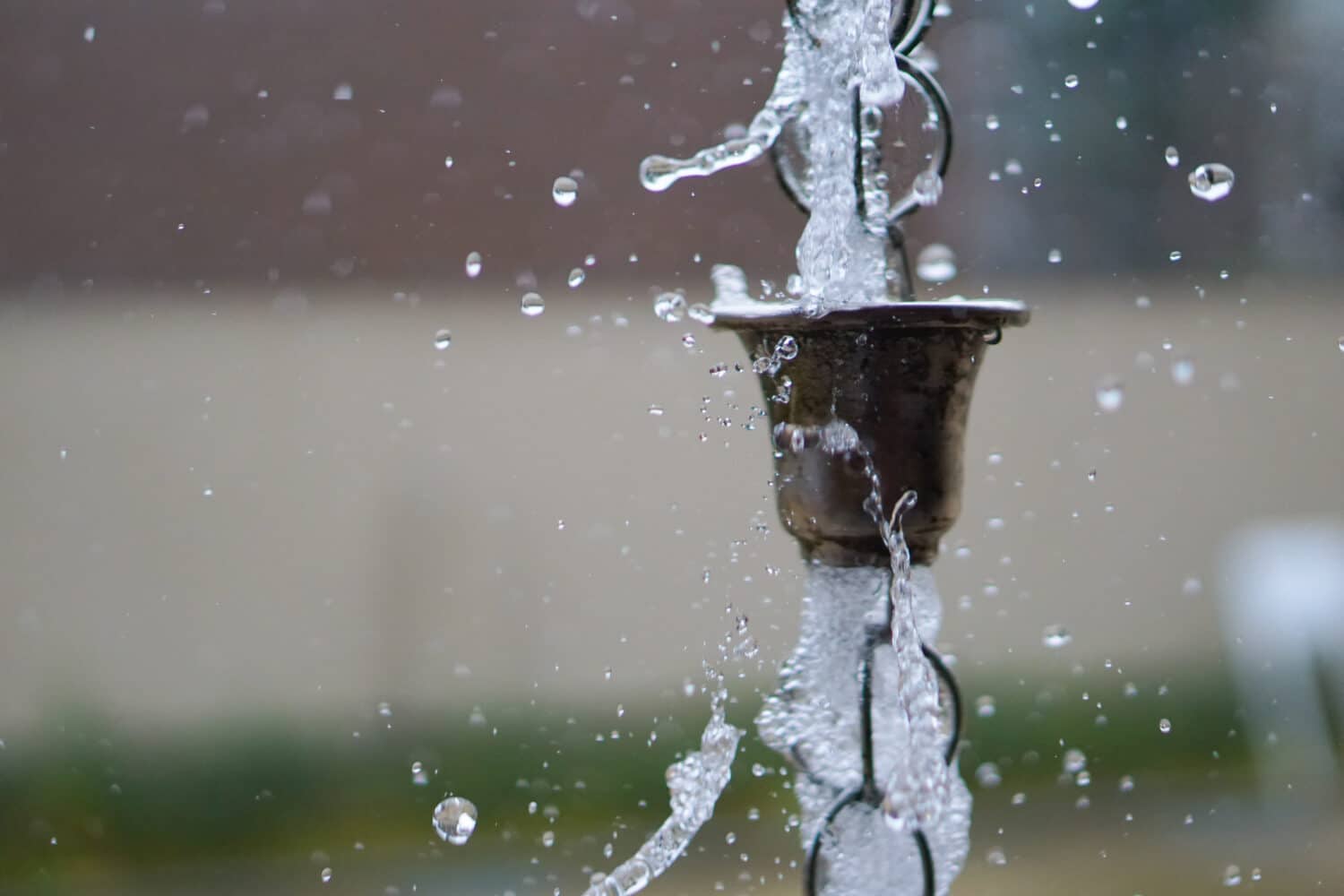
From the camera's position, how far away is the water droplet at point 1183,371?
6.41 ft

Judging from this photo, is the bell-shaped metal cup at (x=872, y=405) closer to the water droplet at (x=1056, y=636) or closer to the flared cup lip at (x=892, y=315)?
the flared cup lip at (x=892, y=315)

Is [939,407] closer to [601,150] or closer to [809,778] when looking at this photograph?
[809,778]

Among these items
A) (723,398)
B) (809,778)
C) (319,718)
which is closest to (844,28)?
(809,778)

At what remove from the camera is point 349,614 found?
1.81m

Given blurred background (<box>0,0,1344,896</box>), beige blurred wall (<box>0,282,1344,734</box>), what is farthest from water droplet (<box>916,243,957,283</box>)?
beige blurred wall (<box>0,282,1344,734</box>)

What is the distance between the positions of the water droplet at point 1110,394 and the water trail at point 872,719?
4.40ft

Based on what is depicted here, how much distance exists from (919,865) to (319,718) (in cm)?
135

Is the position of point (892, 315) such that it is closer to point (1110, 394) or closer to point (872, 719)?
point (872, 719)

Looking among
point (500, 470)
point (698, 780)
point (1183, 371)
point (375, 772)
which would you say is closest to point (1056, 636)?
point (1183, 371)

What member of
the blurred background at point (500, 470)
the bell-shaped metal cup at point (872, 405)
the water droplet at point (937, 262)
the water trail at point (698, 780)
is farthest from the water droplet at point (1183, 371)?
the bell-shaped metal cup at point (872, 405)

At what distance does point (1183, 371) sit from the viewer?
1.98 meters

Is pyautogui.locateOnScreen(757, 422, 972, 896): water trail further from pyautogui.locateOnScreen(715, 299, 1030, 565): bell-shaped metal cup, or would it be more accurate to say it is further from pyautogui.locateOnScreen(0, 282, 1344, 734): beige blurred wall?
pyautogui.locateOnScreen(0, 282, 1344, 734): beige blurred wall

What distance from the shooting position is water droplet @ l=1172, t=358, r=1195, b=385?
6.41ft

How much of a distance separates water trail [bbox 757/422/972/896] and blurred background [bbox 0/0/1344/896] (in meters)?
1.06
